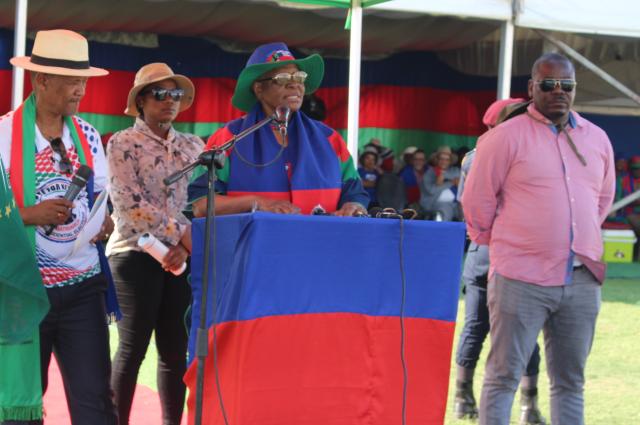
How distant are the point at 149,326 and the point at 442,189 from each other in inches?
475

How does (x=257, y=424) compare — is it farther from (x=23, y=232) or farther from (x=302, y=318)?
(x=23, y=232)

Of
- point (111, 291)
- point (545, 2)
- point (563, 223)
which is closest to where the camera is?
point (111, 291)

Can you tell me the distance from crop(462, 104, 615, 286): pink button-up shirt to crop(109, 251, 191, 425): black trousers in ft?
5.08

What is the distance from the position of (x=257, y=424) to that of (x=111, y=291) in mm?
1015

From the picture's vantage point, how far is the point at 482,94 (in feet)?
62.5

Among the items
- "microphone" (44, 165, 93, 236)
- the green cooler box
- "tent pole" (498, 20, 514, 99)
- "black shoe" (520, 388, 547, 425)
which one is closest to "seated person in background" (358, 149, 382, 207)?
the green cooler box

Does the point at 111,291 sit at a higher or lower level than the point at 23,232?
lower

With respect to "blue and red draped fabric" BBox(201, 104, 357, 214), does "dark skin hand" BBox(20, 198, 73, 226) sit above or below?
below

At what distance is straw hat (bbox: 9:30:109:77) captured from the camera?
13.9ft

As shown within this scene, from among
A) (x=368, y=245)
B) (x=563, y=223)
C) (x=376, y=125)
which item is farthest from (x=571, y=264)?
(x=376, y=125)

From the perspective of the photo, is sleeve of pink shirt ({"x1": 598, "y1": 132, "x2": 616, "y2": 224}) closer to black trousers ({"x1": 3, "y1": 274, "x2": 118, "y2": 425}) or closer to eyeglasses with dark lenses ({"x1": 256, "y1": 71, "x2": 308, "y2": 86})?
eyeglasses with dark lenses ({"x1": 256, "y1": 71, "x2": 308, "y2": 86})

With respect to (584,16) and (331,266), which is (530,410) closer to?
(331,266)

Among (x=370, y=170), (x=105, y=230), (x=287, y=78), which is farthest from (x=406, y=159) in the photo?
(x=105, y=230)

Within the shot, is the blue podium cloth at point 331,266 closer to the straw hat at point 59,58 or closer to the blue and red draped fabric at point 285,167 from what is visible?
the blue and red draped fabric at point 285,167
